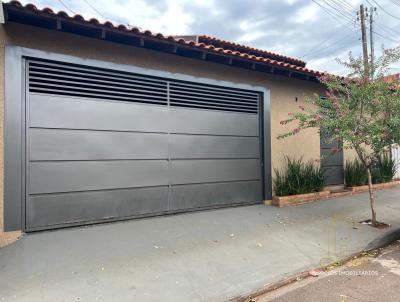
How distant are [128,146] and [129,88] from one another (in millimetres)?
1089

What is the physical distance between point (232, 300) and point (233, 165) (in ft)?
13.2

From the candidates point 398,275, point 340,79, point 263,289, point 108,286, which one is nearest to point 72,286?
point 108,286

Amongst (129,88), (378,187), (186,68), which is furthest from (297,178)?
(129,88)

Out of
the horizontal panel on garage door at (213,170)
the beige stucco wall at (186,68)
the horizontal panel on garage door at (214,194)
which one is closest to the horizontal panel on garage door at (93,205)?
the horizontal panel on garage door at (214,194)

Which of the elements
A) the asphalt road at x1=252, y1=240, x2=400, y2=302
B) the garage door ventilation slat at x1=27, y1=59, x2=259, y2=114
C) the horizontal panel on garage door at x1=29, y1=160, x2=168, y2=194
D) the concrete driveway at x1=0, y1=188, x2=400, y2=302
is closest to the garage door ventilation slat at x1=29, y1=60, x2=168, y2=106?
the garage door ventilation slat at x1=27, y1=59, x2=259, y2=114

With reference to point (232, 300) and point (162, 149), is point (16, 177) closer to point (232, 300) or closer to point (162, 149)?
point (162, 149)

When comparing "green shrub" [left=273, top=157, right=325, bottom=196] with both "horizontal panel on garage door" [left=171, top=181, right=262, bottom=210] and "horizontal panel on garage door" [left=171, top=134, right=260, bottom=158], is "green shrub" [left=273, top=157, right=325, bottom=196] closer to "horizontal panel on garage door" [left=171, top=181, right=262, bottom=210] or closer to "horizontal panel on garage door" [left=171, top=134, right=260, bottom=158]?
"horizontal panel on garage door" [left=171, top=181, right=262, bottom=210]

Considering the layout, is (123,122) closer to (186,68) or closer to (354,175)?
(186,68)

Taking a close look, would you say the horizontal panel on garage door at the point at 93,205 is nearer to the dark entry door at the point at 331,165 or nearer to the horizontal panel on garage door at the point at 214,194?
the horizontal panel on garage door at the point at 214,194

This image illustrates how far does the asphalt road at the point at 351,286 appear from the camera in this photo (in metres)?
3.32

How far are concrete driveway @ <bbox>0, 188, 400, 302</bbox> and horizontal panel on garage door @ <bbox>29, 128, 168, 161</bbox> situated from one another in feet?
4.02

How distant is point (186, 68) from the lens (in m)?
6.40

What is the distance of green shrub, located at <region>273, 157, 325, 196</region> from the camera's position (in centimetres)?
757

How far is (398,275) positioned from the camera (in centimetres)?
388
